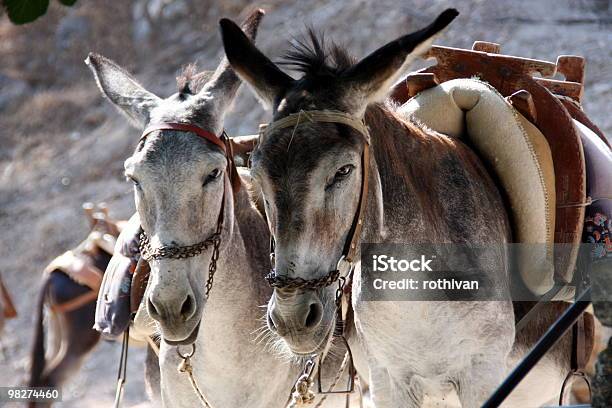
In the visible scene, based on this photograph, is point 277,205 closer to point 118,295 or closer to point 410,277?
point 410,277

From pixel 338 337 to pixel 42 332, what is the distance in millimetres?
3827

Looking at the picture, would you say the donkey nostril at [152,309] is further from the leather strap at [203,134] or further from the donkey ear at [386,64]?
the donkey ear at [386,64]

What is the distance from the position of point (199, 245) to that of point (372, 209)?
30.4 inches

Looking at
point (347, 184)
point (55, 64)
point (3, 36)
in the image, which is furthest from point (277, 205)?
point (3, 36)

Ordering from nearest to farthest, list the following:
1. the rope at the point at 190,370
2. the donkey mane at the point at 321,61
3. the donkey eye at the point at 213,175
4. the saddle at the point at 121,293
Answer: the donkey mane at the point at 321,61
the donkey eye at the point at 213,175
the rope at the point at 190,370
the saddle at the point at 121,293

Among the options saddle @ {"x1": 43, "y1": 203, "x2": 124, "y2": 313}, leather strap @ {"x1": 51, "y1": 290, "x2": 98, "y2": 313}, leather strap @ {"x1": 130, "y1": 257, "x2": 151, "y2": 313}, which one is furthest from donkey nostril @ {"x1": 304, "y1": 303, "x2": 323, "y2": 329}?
leather strap @ {"x1": 51, "y1": 290, "x2": 98, "y2": 313}

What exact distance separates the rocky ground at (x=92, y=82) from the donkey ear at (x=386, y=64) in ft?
27.2

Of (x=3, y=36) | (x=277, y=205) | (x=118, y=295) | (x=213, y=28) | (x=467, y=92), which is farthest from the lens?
(x=3, y=36)

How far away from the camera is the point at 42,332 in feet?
24.5

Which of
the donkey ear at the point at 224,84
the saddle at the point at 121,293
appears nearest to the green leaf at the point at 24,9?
the donkey ear at the point at 224,84

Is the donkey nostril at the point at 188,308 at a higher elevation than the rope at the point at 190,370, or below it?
higher

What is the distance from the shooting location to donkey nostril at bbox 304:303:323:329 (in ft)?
10.5

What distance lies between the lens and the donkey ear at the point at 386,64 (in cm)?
332

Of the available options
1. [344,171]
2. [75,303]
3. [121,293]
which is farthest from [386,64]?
[75,303]
